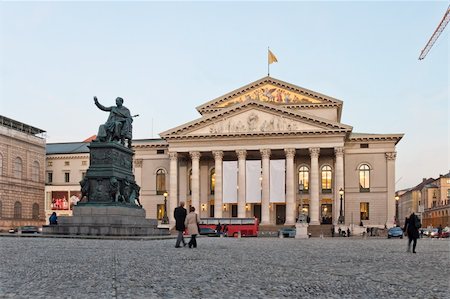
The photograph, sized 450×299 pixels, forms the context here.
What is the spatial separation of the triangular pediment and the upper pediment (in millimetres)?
6345

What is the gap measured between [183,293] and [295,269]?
16.5ft

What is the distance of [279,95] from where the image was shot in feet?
252

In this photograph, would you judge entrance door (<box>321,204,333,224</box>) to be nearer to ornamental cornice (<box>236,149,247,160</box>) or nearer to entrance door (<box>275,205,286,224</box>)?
entrance door (<box>275,205,286,224</box>)

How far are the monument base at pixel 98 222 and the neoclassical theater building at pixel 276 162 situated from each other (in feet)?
133

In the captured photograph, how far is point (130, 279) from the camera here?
10.5 meters

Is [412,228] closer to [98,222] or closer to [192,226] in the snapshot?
[192,226]

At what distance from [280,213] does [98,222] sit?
51.9 metres

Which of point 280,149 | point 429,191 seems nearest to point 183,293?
point 280,149

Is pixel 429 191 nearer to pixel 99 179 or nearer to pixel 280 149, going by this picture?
pixel 280 149

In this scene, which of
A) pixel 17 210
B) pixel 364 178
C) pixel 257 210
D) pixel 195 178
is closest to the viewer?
pixel 195 178

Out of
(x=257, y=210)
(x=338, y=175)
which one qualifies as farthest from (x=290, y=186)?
(x=257, y=210)

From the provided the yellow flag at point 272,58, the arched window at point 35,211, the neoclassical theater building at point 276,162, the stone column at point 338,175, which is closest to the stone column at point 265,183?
the neoclassical theater building at point 276,162

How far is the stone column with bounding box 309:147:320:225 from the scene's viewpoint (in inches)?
2677

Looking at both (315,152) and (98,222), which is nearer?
(98,222)
